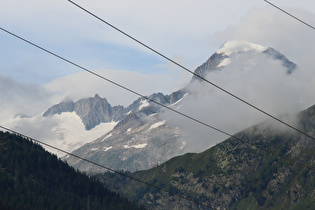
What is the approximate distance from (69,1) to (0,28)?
7.03 metres

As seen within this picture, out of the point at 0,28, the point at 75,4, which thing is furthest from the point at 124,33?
the point at 0,28

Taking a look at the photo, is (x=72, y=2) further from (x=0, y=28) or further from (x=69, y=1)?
(x=0, y=28)

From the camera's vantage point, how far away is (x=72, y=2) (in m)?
33.0

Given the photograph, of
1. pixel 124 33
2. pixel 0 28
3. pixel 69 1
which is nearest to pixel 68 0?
pixel 69 1

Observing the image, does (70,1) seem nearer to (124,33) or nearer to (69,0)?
(69,0)

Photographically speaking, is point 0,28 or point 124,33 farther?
point 0,28

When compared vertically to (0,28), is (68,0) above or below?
above

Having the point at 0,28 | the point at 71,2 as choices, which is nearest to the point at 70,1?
the point at 71,2

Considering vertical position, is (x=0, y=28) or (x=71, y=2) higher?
(x=71, y=2)

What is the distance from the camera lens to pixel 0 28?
36.9 m

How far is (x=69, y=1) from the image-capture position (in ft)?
109

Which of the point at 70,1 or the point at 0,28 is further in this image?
the point at 0,28

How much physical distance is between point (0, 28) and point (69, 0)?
281 inches

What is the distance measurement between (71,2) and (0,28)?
7174 mm
